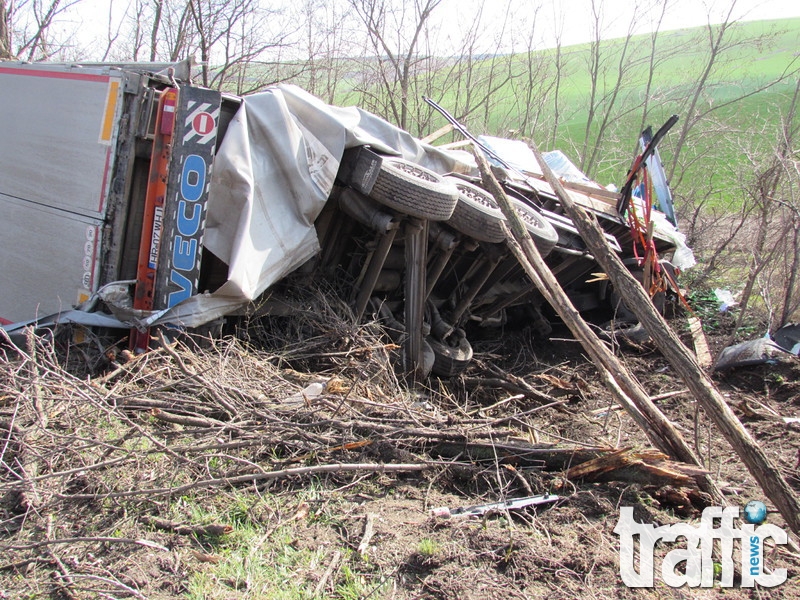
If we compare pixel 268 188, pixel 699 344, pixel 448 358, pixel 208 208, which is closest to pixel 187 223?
pixel 208 208

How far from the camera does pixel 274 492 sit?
275cm

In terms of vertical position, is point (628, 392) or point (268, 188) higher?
point (268, 188)

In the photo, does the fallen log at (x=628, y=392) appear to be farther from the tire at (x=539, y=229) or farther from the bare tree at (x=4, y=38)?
the bare tree at (x=4, y=38)

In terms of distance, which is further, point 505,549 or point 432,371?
point 432,371

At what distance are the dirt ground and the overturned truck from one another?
46 centimetres

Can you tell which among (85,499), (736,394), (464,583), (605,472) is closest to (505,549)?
(464,583)

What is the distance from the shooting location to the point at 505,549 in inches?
95.4

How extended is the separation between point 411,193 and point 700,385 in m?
2.17

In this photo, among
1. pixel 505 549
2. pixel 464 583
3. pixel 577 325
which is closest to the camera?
pixel 464 583

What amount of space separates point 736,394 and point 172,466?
4.62 metres

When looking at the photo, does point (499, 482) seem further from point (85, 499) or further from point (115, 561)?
point (85, 499)

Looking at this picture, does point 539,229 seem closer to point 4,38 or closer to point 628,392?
point 628,392

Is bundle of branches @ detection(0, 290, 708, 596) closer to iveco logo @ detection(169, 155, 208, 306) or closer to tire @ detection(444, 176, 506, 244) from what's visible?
iveco logo @ detection(169, 155, 208, 306)

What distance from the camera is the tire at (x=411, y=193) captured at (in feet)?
13.6
